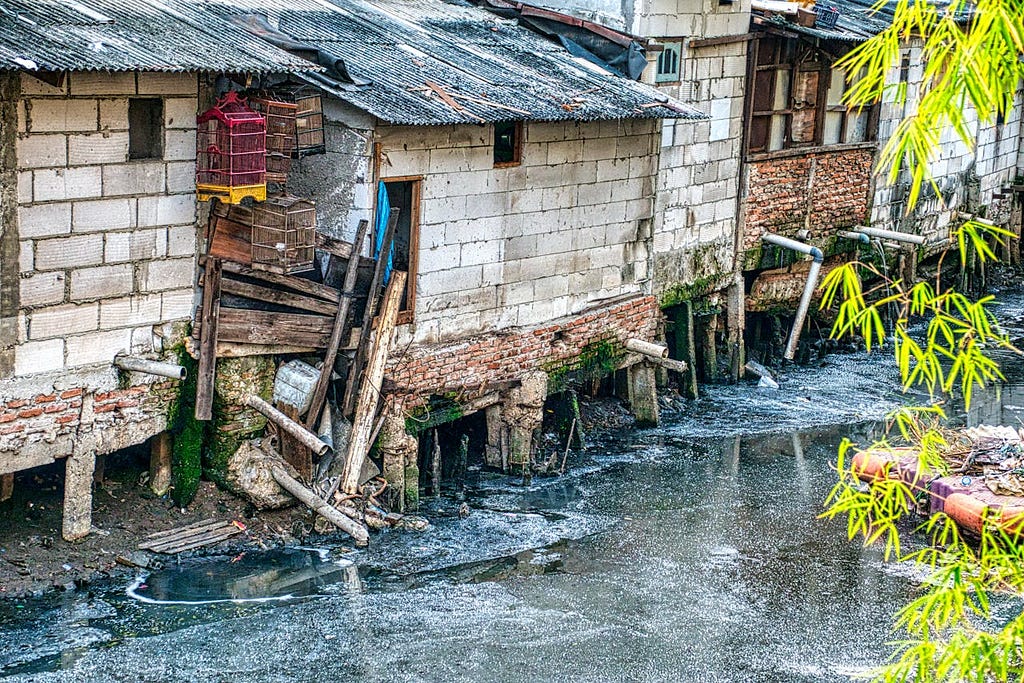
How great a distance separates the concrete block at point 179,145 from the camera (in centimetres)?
1200

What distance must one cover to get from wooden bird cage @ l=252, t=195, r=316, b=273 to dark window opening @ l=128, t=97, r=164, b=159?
3.38 ft

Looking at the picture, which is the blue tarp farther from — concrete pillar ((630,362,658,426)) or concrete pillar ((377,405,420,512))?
concrete pillar ((630,362,658,426))

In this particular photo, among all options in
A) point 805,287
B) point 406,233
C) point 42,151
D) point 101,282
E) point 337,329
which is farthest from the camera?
point 805,287

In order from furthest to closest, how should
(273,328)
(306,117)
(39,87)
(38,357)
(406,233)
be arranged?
(406,233), (273,328), (306,117), (38,357), (39,87)

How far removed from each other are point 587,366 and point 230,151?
6.74 metres

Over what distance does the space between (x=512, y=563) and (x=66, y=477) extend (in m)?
Answer: 4.20

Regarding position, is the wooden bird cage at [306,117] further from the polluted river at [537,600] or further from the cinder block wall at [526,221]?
the polluted river at [537,600]

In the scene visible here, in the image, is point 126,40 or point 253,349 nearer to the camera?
point 126,40

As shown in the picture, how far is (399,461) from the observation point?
1423 centimetres

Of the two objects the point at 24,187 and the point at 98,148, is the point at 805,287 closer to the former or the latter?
the point at 98,148

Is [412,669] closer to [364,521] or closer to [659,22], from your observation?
[364,521]

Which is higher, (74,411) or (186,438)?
(74,411)

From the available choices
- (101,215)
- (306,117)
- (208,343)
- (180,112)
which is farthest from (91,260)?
(306,117)

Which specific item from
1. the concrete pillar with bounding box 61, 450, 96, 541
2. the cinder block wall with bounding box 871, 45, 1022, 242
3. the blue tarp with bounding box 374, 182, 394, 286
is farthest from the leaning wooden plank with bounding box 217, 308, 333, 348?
the cinder block wall with bounding box 871, 45, 1022, 242
